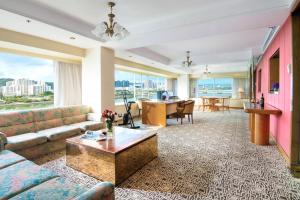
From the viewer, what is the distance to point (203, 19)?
2.96 metres

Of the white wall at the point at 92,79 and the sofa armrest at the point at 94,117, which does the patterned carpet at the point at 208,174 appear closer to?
the sofa armrest at the point at 94,117

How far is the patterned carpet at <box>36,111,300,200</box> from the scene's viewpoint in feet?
6.43

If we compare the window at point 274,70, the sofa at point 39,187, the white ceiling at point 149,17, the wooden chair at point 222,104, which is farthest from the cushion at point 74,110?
the wooden chair at point 222,104

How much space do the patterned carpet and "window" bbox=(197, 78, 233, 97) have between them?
839 centimetres

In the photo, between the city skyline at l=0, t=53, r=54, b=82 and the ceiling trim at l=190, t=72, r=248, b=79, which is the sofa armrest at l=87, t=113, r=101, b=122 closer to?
the city skyline at l=0, t=53, r=54, b=82

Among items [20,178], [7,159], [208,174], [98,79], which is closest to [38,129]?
[7,159]

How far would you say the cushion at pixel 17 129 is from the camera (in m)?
3.04

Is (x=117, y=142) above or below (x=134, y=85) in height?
below

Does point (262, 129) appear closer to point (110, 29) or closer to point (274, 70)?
point (274, 70)

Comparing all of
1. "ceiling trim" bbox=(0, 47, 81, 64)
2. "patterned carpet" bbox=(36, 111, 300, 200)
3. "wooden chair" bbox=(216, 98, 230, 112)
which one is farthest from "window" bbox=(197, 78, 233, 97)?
"ceiling trim" bbox=(0, 47, 81, 64)

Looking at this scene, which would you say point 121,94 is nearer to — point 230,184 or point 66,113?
point 66,113

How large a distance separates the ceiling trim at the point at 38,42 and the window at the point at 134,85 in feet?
8.27

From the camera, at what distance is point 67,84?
4.90 m

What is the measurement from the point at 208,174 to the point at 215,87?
1018 centimetres
